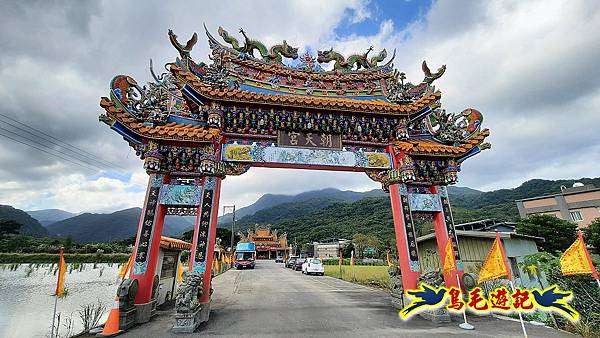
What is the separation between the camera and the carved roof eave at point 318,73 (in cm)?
981

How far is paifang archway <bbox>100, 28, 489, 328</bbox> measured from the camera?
25.6 ft

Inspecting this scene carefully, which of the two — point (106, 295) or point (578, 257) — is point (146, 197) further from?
point (106, 295)

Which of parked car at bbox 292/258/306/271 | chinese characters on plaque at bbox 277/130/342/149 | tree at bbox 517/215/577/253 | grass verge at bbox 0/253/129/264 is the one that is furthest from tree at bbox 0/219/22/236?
tree at bbox 517/215/577/253

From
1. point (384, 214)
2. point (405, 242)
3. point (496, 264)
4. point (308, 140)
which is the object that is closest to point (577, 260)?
point (496, 264)

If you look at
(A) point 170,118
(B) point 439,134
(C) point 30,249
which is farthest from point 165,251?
(C) point 30,249

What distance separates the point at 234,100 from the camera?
8.16m

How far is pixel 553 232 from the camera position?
25.0 metres

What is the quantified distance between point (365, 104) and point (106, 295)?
57.6 feet

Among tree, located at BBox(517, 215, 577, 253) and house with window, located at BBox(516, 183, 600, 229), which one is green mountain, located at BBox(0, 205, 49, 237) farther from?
house with window, located at BBox(516, 183, 600, 229)

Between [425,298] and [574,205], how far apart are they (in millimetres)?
44986

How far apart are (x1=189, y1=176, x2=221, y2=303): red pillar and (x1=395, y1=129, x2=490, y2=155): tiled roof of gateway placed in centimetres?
637

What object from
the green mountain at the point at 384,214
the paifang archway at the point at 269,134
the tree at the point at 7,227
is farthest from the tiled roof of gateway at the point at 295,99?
the tree at the point at 7,227

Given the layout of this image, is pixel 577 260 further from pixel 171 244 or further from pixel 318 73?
pixel 171 244
